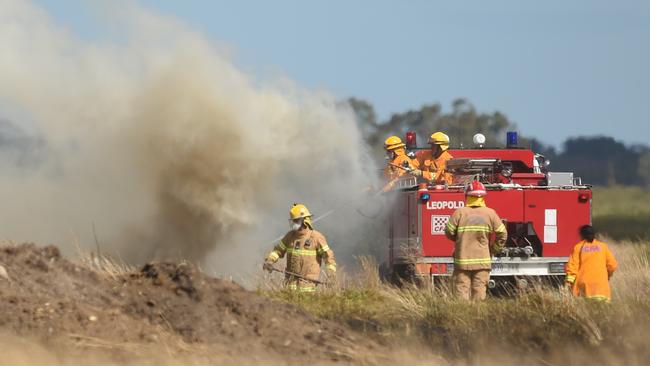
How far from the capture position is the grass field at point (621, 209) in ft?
104

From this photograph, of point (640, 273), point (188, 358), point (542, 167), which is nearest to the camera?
point (188, 358)

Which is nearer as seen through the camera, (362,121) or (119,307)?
(119,307)

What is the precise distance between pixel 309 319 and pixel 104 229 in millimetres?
11328

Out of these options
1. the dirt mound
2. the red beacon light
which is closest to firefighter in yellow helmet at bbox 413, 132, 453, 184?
the red beacon light

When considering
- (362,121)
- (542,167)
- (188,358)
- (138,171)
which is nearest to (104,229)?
(138,171)

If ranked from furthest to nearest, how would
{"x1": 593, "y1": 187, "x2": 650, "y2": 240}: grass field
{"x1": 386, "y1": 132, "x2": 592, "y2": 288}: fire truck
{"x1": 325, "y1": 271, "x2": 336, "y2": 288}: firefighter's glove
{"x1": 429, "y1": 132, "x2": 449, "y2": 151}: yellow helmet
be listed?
{"x1": 593, "y1": 187, "x2": 650, "y2": 240}: grass field, {"x1": 429, "y1": 132, "x2": 449, "y2": 151}: yellow helmet, {"x1": 386, "y1": 132, "x2": 592, "y2": 288}: fire truck, {"x1": 325, "y1": 271, "x2": 336, "y2": 288}: firefighter's glove

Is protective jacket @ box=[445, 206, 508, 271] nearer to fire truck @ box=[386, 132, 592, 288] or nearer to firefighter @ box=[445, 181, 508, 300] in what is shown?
firefighter @ box=[445, 181, 508, 300]

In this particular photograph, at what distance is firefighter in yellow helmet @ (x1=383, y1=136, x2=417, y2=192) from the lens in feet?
57.5

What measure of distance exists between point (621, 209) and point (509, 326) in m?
22.7

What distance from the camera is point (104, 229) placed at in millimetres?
20906

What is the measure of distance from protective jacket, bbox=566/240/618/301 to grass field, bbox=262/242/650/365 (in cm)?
108

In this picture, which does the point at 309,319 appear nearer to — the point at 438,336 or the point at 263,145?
the point at 438,336

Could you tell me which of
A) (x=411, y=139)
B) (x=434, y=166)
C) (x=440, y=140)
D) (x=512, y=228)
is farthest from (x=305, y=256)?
(x=411, y=139)

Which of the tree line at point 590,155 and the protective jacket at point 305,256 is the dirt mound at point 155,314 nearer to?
the protective jacket at point 305,256
